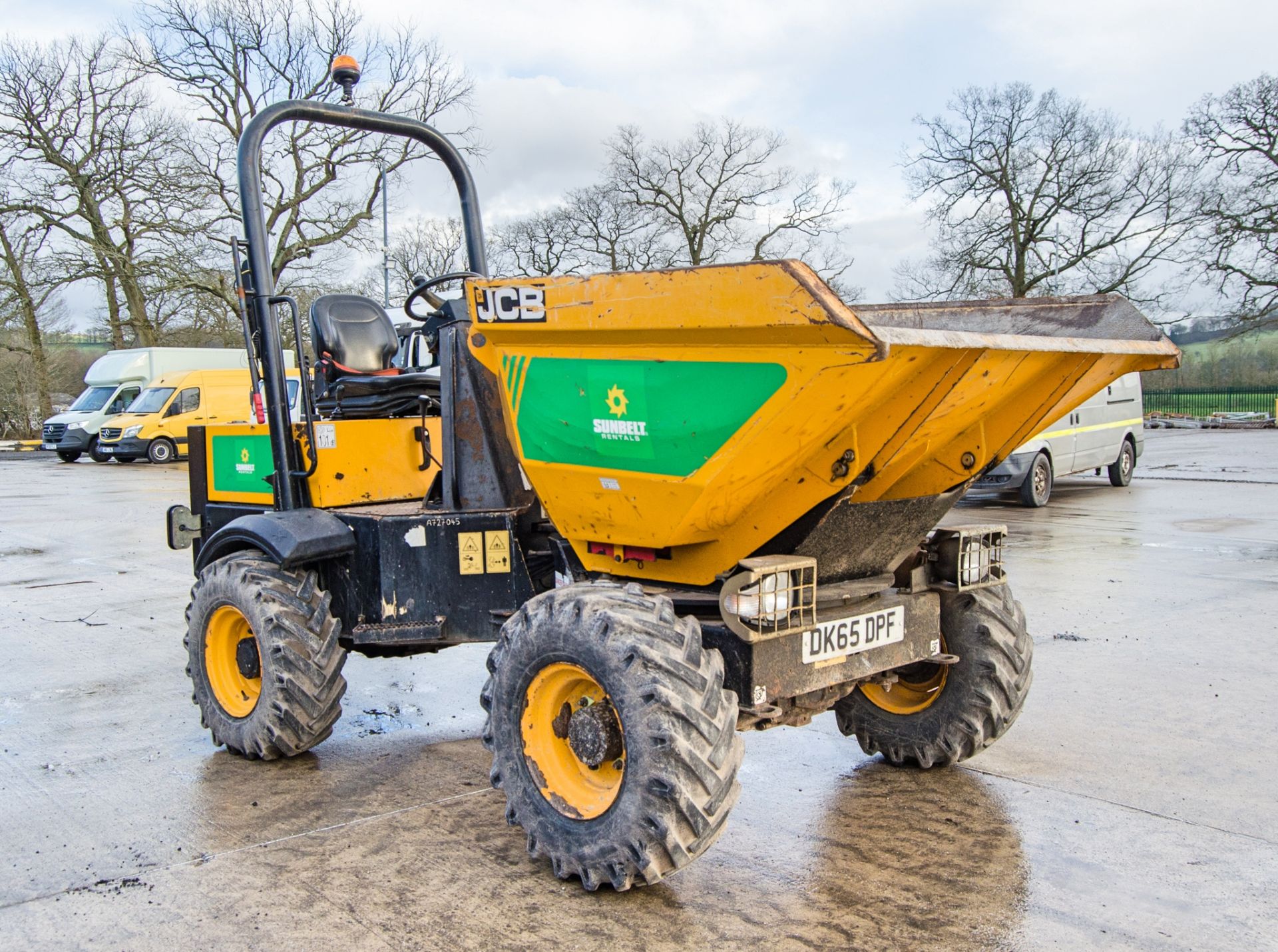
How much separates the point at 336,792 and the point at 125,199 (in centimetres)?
3442

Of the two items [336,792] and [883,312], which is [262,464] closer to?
[336,792]

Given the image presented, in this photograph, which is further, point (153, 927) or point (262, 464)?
point (262, 464)

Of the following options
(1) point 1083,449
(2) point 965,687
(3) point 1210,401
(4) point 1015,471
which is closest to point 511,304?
(2) point 965,687

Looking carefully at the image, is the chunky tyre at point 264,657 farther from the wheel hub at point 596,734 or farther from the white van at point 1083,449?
the white van at point 1083,449

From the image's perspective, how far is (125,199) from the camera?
3441 centimetres

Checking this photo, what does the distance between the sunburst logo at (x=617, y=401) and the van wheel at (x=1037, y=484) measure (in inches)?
495

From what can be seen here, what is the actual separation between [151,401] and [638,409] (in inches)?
1100

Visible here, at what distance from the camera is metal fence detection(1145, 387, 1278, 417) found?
4334cm

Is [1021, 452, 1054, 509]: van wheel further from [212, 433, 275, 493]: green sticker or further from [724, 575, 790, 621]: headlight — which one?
[724, 575, 790, 621]: headlight

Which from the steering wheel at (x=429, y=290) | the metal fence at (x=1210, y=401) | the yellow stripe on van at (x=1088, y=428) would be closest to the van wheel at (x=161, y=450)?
the yellow stripe on van at (x=1088, y=428)

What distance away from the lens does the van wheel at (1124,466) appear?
1786cm

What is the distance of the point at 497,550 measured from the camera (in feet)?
15.3

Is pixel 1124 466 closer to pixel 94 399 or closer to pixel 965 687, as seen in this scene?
pixel 965 687

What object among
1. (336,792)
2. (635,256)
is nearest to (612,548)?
(336,792)
